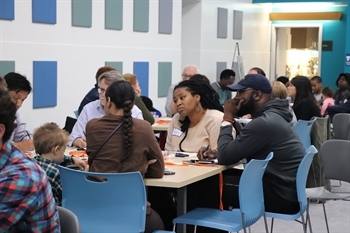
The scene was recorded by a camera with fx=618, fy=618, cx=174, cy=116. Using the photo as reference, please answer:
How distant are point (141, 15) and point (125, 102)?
18.4 feet

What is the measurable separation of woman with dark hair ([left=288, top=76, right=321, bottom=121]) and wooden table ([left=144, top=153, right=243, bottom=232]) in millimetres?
3039

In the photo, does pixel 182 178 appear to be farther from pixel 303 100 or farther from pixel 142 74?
→ pixel 142 74

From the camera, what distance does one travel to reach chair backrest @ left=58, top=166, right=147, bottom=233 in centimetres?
319

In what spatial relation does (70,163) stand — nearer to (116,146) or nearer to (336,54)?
(116,146)

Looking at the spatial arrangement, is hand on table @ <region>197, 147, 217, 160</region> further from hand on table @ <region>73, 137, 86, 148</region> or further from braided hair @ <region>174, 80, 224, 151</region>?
hand on table @ <region>73, 137, 86, 148</region>

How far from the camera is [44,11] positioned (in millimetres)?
6797

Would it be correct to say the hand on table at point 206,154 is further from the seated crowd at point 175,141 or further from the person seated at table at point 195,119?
the person seated at table at point 195,119

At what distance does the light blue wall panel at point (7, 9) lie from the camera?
20.2 feet

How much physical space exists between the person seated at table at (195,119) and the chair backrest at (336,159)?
101 centimetres

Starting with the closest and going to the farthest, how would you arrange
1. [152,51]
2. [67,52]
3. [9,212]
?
[9,212] → [67,52] → [152,51]

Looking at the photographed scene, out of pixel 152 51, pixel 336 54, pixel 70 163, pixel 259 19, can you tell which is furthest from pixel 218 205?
pixel 336 54

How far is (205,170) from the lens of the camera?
3.80 meters

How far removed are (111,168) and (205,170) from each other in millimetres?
642

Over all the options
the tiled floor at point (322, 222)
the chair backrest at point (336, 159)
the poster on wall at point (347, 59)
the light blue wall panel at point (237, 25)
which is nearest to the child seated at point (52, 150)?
the chair backrest at point (336, 159)
